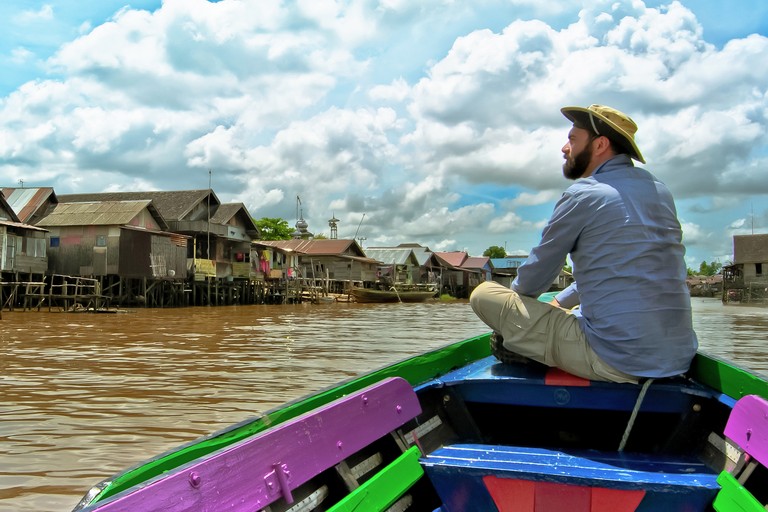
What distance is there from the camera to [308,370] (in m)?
6.49

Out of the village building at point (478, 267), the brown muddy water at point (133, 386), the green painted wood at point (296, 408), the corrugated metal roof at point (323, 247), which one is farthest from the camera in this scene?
the village building at point (478, 267)

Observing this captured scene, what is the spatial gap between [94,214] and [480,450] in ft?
82.9

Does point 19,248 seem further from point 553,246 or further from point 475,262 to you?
point 475,262

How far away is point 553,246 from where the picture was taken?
236 cm

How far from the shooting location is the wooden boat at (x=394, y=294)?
1447 inches

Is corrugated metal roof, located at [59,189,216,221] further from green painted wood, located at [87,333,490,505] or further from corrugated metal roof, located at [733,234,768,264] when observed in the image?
corrugated metal roof, located at [733,234,768,264]

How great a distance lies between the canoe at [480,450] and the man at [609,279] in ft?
0.43

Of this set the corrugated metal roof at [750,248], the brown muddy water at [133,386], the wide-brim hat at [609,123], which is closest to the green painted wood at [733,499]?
the wide-brim hat at [609,123]

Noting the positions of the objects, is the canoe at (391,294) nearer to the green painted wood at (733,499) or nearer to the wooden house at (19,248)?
the wooden house at (19,248)

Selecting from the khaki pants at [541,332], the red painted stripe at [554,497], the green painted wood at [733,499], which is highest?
the khaki pants at [541,332]

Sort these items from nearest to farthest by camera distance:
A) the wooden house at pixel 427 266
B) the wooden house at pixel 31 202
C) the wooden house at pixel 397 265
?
the wooden house at pixel 31 202, the wooden house at pixel 397 265, the wooden house at pixel 427 266

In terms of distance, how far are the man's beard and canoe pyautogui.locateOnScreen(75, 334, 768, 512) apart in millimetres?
851

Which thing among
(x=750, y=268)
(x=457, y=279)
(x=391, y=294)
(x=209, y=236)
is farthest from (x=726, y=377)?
(x=457, y=279)

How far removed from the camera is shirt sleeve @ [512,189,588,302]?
2297mm
